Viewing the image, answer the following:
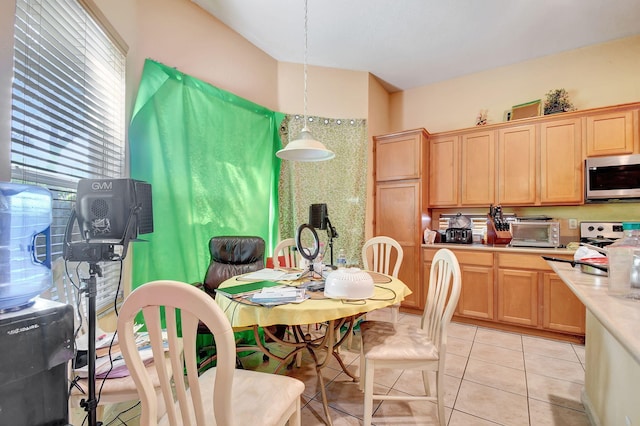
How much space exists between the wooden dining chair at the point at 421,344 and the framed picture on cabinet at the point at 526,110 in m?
2.47

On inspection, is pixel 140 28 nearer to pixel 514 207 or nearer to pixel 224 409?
pixel 224 409

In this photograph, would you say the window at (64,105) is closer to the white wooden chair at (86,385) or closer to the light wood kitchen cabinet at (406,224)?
the white wooden chair at (86,385)

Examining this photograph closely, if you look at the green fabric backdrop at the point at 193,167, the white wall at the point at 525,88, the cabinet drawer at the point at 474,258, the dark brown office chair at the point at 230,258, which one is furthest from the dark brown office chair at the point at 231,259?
the white wall at the point at 525,88

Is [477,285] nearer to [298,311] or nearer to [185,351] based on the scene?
[298,311]

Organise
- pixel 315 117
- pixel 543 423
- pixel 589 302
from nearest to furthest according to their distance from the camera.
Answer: pixel 589 302, pixel 543 423, pixel 315 117

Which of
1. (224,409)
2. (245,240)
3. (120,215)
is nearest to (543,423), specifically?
(224,409)

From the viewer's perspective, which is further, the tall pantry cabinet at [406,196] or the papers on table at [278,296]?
the tall pantry cabinet at [406,196]

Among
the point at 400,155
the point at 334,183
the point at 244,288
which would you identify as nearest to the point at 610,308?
the point at 244,288

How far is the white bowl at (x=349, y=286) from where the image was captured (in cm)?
139

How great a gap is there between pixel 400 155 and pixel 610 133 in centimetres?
192

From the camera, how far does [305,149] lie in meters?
1.94

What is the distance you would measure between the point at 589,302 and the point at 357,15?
262 centimetres

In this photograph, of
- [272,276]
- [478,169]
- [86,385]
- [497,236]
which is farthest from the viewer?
[478,169]

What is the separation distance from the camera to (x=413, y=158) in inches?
129
